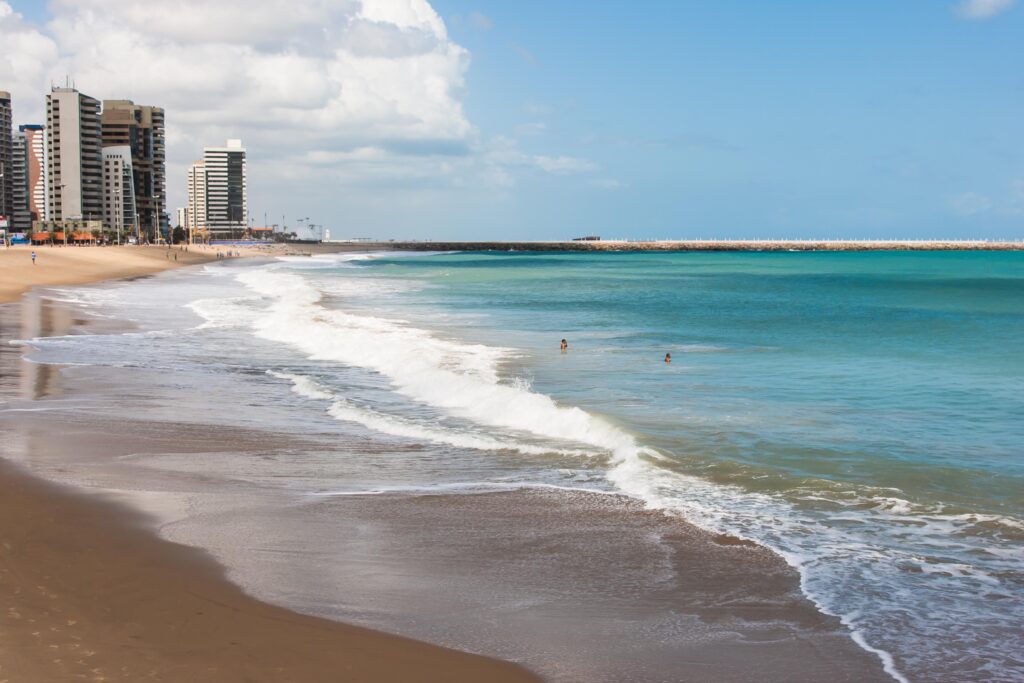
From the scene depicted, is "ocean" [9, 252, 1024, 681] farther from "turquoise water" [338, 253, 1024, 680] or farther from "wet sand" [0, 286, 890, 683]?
"wet sand" [0, 286, 890, 683]

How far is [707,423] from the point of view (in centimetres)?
1305

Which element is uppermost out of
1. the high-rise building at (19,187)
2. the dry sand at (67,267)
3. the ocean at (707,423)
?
the high-rise building at (19,187)

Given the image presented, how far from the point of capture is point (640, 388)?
53.8 feet

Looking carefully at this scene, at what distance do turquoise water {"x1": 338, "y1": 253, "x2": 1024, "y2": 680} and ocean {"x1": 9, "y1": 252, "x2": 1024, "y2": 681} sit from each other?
35 millimetres

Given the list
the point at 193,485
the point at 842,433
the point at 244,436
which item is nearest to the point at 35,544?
the point at 193,485

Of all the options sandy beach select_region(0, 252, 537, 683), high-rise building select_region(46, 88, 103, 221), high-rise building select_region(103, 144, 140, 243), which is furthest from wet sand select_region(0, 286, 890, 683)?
high-rise building select_region(103, 144, 140, 243)

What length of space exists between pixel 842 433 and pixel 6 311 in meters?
27.7

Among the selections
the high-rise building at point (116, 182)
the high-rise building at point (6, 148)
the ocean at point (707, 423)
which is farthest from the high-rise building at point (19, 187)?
the ocean at point (707, 423)

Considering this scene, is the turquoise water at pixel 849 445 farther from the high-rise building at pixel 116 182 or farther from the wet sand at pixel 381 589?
the high-rise building at pixel 116 182

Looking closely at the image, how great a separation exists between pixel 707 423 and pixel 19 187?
210m

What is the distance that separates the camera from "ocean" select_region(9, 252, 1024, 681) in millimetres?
6945

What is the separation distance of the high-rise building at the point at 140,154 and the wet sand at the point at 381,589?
568ft

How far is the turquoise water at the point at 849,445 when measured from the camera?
21.1ft

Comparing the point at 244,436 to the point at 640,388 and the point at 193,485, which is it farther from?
the point at 640,388
